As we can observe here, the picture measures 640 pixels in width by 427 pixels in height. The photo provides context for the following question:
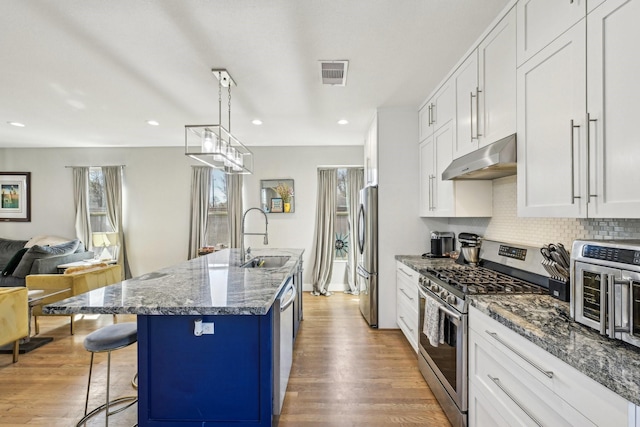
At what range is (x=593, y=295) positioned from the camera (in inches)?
46.5

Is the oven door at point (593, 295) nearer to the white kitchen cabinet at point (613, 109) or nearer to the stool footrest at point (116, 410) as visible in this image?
the white kitchen cabinet at point (613, 109)

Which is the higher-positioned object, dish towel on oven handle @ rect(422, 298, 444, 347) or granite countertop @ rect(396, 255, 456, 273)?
granite countertop @ rect(396, 255, 456, 273)

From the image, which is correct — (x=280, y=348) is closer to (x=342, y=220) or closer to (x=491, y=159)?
(x=491, y=159)

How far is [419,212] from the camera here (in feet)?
11.9

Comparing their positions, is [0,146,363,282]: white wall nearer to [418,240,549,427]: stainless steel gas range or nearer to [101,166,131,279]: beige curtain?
[101,166,131,279]: beige curtain

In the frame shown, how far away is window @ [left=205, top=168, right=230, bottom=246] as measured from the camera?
18.7ft

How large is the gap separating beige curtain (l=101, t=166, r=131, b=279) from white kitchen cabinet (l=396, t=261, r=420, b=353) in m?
4.73

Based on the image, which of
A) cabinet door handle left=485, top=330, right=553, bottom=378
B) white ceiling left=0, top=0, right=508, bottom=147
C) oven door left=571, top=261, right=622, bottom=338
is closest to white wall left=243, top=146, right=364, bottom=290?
white ceiling left=0, top=0, right=508, bottom=147

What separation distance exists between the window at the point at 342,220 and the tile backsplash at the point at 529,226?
239cm

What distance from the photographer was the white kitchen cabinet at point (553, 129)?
1355 mm

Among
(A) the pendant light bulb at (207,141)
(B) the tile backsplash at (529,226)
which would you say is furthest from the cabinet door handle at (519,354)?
(A) the pendant light bulb at (207,141)

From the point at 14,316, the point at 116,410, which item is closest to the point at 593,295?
the point at 116,410

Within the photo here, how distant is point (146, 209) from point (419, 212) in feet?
15.4

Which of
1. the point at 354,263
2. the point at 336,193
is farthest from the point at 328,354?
the point at 336,193
